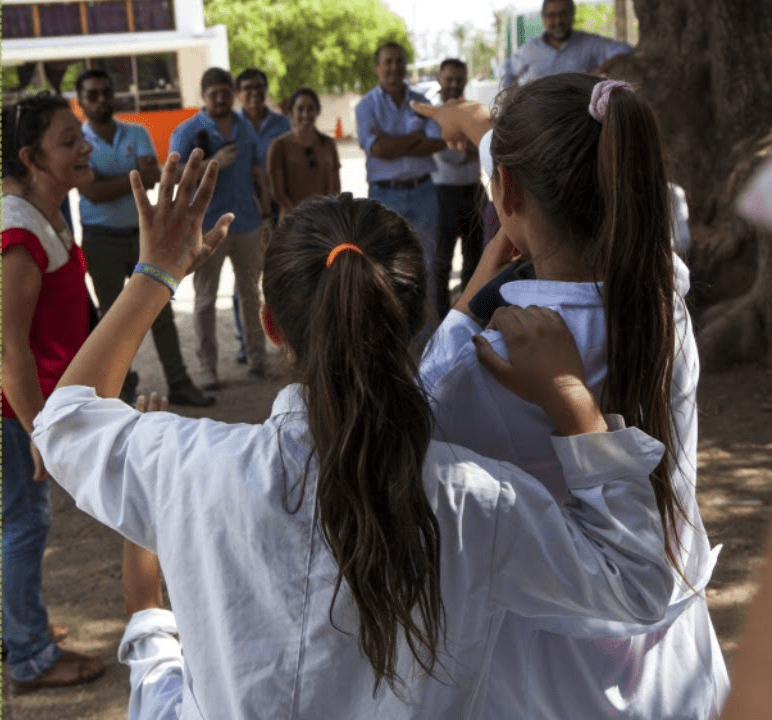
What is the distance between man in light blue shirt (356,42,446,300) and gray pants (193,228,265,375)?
3.28 ft

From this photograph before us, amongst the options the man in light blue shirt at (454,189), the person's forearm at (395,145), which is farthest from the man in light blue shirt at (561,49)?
the person's forearm at (395,145)

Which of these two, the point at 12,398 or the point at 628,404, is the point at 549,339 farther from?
the point at 12,398

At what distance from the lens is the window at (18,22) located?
3306 centimetres

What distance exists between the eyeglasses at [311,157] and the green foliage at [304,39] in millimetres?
33670

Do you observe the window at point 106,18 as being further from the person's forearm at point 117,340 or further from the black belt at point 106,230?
the person's forearm at point 117,340

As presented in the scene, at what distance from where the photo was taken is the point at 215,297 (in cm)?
684

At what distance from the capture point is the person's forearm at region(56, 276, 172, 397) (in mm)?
1585

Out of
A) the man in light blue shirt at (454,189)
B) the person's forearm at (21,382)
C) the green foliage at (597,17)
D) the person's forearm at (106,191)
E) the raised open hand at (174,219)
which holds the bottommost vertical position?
the green foliage at (597,17)

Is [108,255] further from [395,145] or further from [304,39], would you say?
[304,39]

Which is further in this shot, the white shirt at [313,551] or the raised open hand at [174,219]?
the raised open hand at [174,219]

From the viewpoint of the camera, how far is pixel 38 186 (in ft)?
10.3

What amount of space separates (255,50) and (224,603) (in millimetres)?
40843

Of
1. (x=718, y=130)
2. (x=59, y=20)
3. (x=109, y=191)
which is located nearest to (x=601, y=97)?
(x=109, y=191)

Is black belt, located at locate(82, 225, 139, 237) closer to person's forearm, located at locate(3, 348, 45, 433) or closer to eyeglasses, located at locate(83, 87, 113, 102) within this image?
eyeglasses, located at locate(83, 87, 113, 102)
